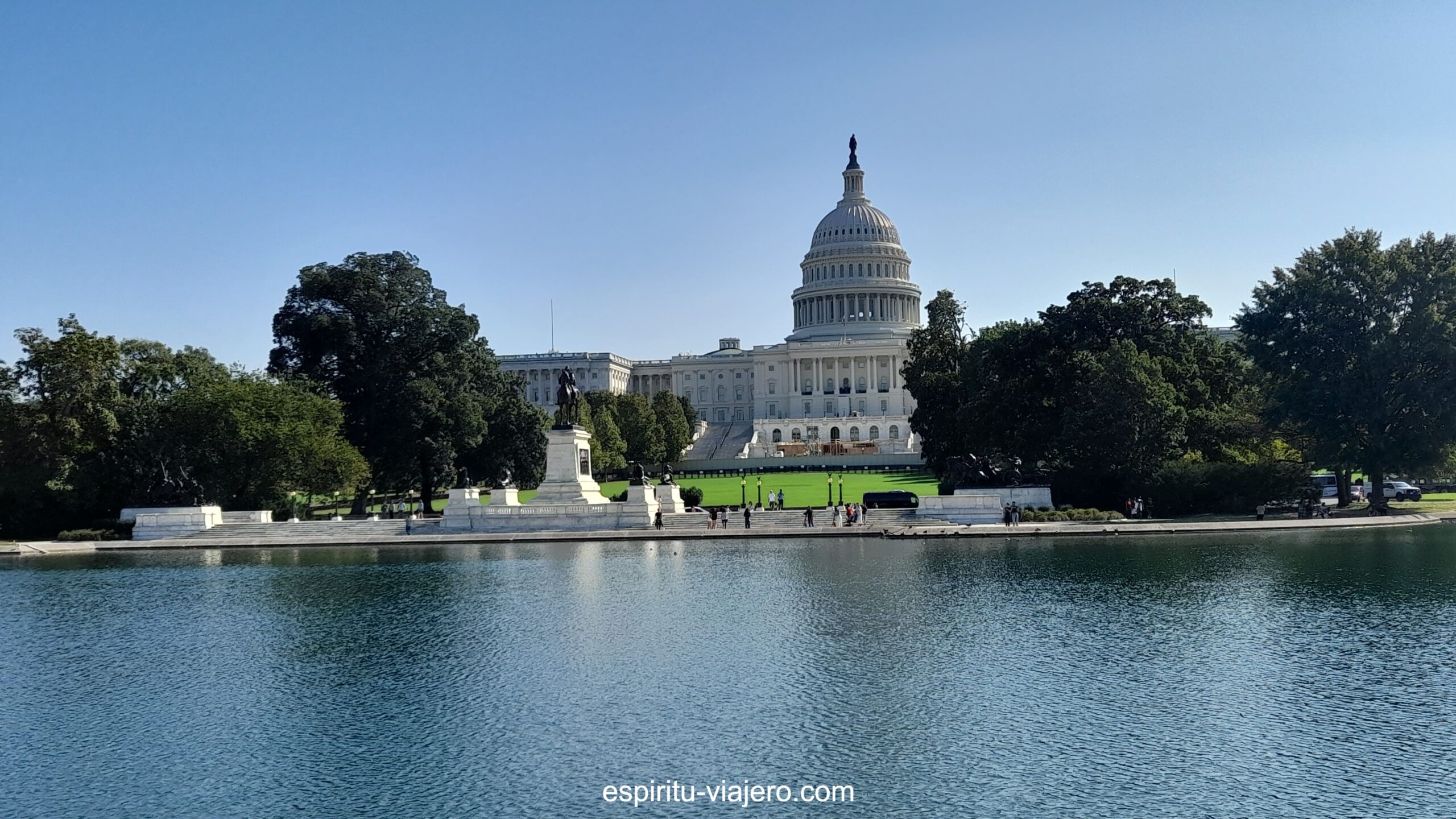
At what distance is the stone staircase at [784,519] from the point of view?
5484 centimetres

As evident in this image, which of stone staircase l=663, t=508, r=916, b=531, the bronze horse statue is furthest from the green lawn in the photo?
the bronze horse statue

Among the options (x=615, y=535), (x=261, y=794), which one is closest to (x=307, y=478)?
(x=615, y=535)

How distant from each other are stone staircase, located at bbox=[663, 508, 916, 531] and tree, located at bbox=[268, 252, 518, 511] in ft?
48.6

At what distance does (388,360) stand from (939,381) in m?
29.5

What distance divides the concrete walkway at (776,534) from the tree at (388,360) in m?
11.3

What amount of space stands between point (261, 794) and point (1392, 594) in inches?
1000

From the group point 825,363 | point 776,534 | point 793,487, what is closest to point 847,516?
point 776,534

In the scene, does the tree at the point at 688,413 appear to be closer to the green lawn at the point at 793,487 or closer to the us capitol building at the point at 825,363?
the us capitol building at the point at 825,363

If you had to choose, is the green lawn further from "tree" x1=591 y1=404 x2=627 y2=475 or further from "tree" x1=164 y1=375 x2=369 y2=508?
"tree" x1=164 y1=375 x2=369 y2=508

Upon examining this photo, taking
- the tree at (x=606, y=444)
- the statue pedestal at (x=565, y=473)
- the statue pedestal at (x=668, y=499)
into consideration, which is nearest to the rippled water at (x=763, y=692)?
the statue pedestal at (x=565, y=473)

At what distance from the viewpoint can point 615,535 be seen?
5300 centimetres

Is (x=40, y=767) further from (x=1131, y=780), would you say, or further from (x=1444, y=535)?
(x=1444, y=535)

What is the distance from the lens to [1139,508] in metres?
54.4

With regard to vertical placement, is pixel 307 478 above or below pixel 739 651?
above
